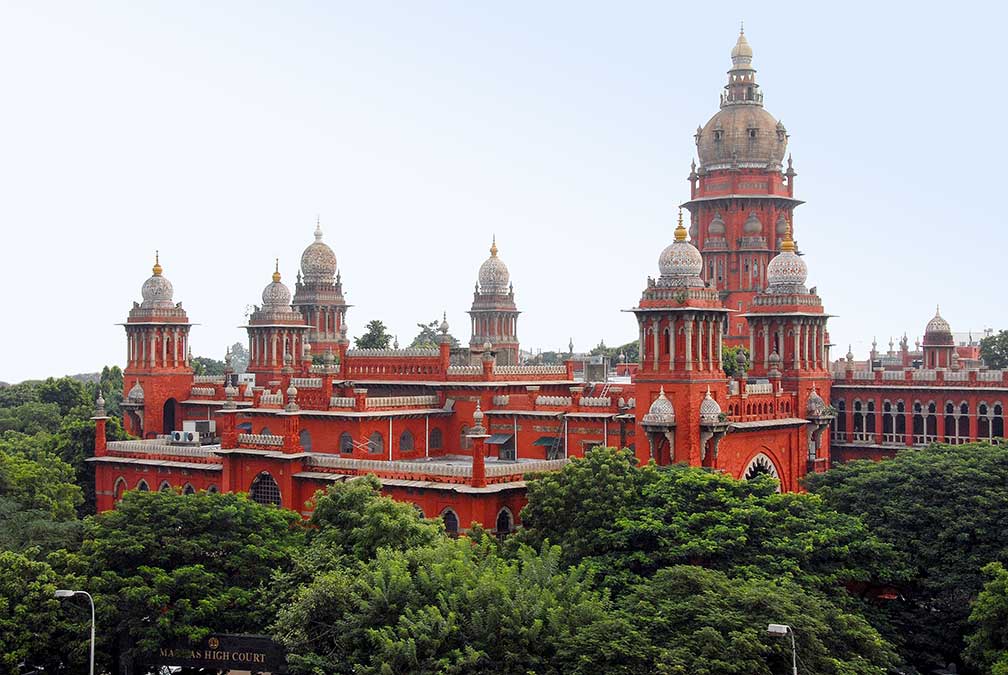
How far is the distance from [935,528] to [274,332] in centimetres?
4294

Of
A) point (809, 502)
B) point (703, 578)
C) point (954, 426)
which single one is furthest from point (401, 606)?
point (954, 426)

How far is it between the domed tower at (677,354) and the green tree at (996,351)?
49.0m

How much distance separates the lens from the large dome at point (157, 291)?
228ft

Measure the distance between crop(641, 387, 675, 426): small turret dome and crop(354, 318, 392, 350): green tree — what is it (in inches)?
1868

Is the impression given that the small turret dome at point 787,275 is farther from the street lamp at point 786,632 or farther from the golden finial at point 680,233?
the street lamp at point 786,632

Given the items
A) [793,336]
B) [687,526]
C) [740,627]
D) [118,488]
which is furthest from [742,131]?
[740,627]

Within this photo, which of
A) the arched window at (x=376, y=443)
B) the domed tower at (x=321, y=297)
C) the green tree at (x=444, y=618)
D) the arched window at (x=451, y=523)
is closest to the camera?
the green tree at (x=444, y=618)

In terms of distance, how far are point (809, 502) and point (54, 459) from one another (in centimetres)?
3727

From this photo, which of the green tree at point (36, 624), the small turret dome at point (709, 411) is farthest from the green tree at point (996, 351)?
the green tree at point (36, 624)

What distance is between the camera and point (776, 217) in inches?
2844

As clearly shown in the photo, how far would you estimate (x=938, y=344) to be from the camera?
227 feet

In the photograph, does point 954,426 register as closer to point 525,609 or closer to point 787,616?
point 787,616

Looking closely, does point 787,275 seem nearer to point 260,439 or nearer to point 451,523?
point 451,523

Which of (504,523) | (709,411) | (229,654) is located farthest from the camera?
(709,411)
